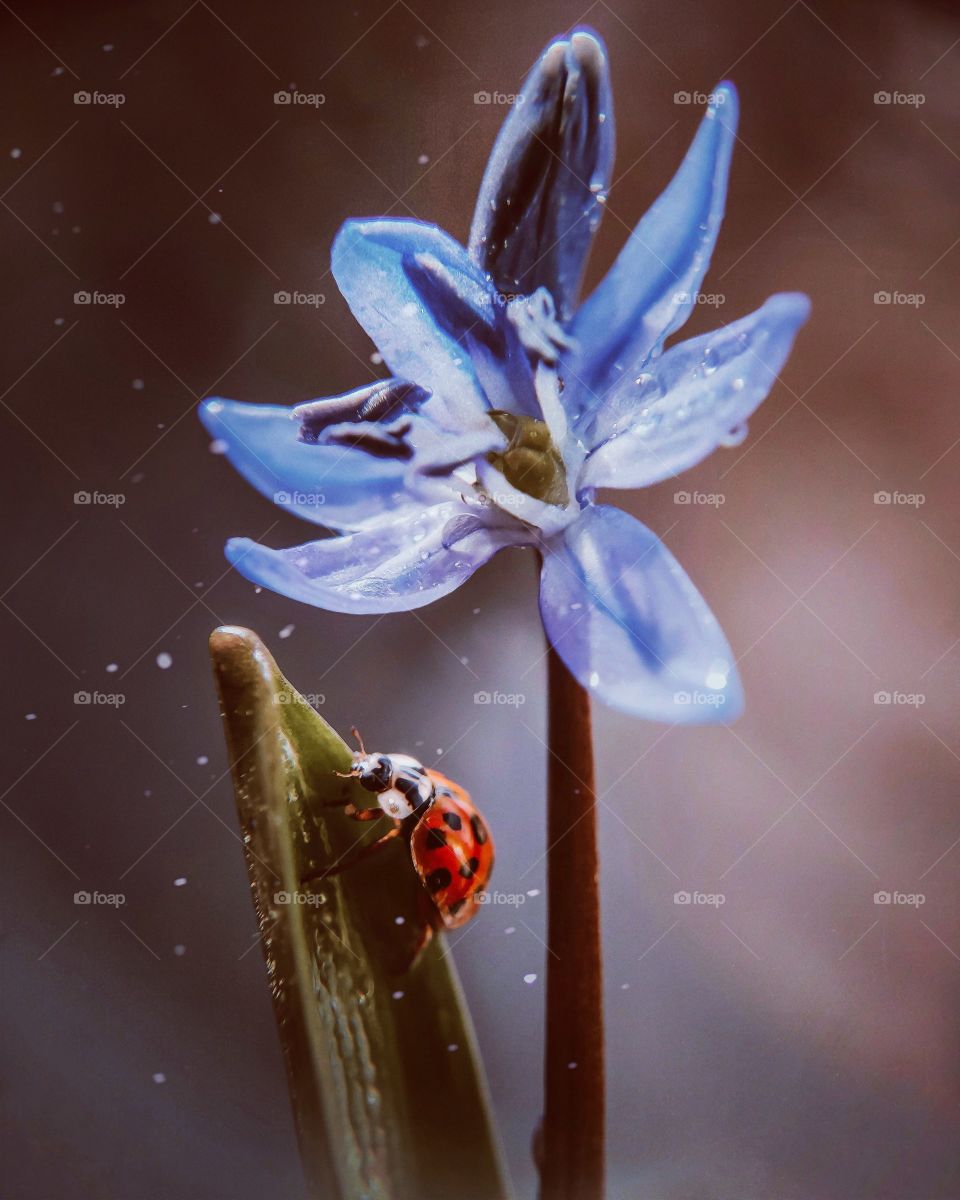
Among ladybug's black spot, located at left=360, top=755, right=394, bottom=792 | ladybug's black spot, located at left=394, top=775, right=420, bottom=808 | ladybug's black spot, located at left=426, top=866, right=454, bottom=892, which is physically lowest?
ladybug's black spot, located at left=426, top=866, right=454, bottom=892

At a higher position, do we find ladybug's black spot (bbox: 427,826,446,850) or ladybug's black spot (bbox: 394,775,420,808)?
ladybug's black spot (bbox: 394,775,420,808)

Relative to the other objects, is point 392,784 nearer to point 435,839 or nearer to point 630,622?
point 435,839

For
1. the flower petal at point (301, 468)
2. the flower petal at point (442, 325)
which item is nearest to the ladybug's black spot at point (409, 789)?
the flower petal at point (301, 468)

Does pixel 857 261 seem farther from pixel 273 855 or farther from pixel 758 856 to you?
pixel 273 855

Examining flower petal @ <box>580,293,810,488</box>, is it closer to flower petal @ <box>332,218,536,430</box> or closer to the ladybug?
flower petal @ <box>332,218,536,430</box>

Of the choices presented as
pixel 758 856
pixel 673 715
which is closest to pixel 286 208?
pixel 673 715

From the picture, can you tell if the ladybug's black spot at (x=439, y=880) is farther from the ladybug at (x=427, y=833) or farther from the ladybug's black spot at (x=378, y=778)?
the ladybug's black spot at (x=378, y=778)

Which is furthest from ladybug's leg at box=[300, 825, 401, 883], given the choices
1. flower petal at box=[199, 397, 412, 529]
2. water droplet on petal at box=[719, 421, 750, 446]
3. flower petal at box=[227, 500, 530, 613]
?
water droplet on petal at box=[719, 421, 750, 446]
